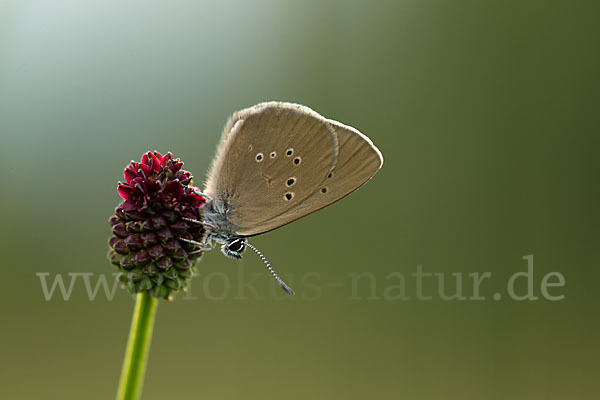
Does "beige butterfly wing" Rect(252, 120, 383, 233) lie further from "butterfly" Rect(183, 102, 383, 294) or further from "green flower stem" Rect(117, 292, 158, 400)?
"green flower stem" Rect(117, 292, 158, 400)

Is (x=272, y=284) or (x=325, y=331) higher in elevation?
(x=272, y=284)

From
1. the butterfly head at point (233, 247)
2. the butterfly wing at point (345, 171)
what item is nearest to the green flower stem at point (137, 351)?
the butterfly head at point (233, 247)

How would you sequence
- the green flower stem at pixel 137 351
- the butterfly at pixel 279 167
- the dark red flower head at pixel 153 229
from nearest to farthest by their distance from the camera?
the green flower stem at pixel 137 351, the dark red flower head at pixel 153 229, the butterfly at pixel 279 167

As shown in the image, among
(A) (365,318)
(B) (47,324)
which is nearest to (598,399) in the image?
(A) (365,318)

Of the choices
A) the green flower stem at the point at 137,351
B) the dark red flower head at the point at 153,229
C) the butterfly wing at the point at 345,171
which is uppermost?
the butterfly wing at the point at 345,171

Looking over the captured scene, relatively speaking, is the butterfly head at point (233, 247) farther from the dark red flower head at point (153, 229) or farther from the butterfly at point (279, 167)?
the dark red flower head at point (153, 229)

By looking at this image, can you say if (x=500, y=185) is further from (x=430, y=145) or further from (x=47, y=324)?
(x=47, y=324)
